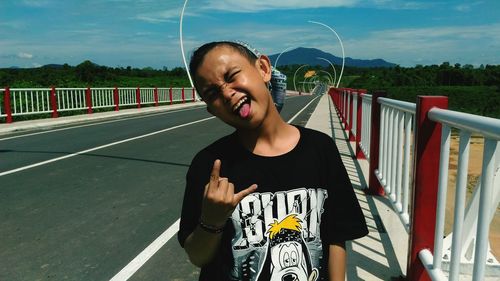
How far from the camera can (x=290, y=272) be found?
5.03 feet

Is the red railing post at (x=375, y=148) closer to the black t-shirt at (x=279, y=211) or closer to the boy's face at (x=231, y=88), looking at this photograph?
the black t-shirt at (x=279, y=211)

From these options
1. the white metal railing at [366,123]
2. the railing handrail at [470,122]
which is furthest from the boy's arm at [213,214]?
the white metal railing at [366,123]

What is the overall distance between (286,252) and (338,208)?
0.26 m

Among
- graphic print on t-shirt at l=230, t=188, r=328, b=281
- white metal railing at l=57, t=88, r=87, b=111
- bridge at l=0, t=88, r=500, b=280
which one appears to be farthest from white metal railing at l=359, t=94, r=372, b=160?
white metal railing at l=57, t=88, r=87, b=111

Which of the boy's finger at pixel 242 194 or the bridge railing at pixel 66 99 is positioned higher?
the boy's finger at pixel 242 194

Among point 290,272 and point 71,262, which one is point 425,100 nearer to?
point 290,272

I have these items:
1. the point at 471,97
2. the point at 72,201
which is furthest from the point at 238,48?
the point at 471,97

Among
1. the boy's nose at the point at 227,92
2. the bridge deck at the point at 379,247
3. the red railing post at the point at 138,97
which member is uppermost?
the boy's nose at the point at 227,92

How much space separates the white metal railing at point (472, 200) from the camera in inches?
64.7

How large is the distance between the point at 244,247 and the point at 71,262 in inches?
102

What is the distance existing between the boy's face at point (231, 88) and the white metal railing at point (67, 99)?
1549cm

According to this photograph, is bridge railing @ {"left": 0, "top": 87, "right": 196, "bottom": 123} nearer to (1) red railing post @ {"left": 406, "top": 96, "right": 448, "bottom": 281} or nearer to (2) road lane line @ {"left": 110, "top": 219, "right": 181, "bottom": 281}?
(2) road lane line @ {"left": 110, "top": 219, "right": 181, "bottom": 281}

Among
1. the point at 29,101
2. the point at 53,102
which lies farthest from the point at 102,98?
the point at 29,101

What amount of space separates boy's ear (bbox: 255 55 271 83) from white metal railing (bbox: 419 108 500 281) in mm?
796
